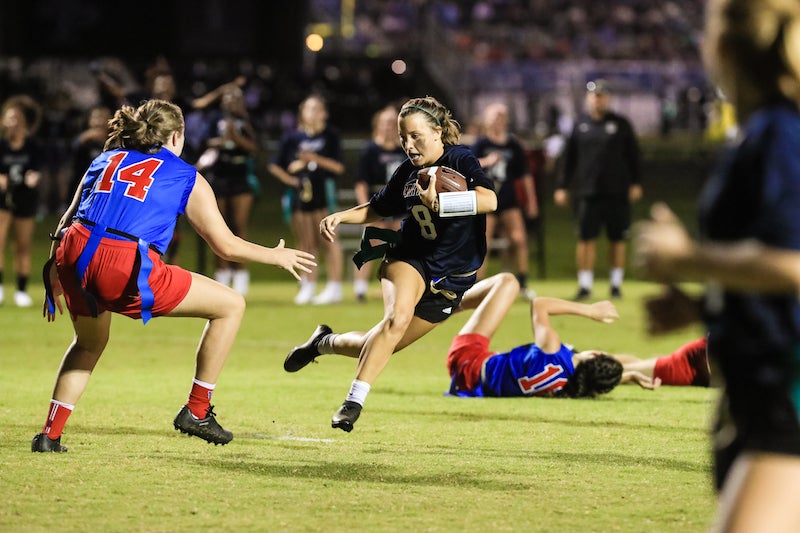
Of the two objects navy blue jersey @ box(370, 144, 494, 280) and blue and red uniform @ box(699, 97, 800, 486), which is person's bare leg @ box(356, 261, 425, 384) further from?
blue and red uniform @ box(699, 97, 800, 486)

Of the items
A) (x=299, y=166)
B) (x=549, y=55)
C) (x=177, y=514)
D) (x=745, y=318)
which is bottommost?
(x=549, y=55)

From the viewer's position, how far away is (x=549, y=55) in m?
41.0

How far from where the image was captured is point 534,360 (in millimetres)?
8977

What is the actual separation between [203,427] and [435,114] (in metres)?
2.20

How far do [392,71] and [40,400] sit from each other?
82.3 feet

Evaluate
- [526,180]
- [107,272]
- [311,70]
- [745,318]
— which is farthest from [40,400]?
[311,70]

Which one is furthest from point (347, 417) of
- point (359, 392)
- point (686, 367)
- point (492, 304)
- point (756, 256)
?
point (756, 256)

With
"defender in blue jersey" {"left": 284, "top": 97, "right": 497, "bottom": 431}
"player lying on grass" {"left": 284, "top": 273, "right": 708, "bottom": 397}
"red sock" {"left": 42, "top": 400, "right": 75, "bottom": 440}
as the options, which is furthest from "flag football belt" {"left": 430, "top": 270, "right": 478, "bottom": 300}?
"red sock" {"left": 42, "top": 400, "right": 75, "bottom": 440}

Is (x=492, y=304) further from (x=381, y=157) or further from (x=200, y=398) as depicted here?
(x=381, y=157)

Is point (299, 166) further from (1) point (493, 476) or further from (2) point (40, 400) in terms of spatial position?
(1) point (493, 476)

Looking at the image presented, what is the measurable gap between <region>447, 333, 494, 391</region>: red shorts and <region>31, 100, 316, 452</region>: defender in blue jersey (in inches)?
91.2

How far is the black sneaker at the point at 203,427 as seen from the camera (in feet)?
23.9

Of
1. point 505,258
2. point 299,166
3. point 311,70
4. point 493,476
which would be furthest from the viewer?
point 311,70

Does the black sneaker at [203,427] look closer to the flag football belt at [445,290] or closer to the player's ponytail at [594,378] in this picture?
the flag football belt at [445,290]
